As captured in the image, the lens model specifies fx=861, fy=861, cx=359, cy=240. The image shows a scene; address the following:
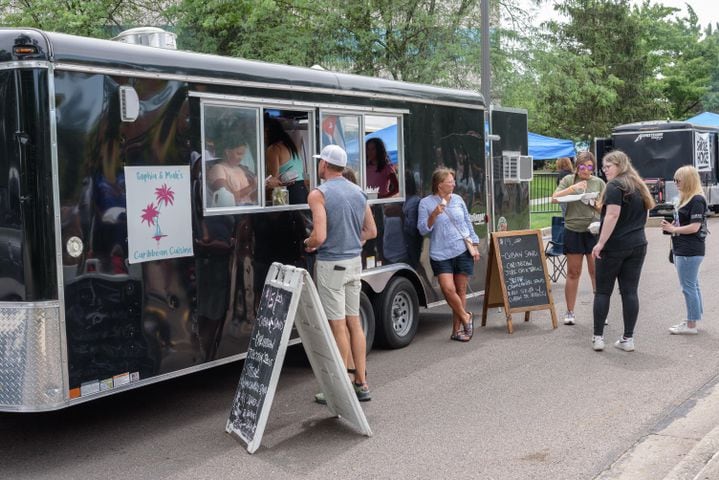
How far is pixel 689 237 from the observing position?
27.2 ft

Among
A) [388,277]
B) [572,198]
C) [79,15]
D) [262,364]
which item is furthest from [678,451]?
[79,15]

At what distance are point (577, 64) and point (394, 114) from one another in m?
14.7

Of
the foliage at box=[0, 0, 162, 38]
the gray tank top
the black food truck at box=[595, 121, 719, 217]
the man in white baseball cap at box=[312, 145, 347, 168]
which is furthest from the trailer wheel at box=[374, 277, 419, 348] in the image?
the black food truck at box=[595, 121, 719, 217]

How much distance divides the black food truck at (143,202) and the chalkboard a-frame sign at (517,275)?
1.61 meters

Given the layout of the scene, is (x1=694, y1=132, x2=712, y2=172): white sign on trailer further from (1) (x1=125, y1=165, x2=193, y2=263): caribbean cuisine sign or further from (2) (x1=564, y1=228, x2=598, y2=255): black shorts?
(1) (x1=125, y1=165, x2=193, y2=263): caribbean cuisine sign

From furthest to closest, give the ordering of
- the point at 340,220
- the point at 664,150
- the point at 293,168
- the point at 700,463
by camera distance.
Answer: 1. the point at 664,150
2. the point at 293,168
3. the point at 340,220
4. the point at 700,463

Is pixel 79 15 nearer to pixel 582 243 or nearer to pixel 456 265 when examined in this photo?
pixel 456 265

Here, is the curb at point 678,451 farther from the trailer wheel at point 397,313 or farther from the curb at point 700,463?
the trailer wheel at point 397,313

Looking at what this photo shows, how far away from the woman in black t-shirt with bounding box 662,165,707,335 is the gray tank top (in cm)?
351

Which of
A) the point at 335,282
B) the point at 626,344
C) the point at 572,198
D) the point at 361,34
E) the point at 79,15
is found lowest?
Answer: the point at 626,344

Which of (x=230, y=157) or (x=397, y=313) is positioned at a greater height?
(x=230, y=157)

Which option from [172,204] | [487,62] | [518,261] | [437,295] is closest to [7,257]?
[172,204]

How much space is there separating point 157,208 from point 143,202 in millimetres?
122

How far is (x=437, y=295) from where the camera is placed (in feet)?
28.9
